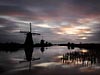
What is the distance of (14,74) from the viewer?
21.9 m

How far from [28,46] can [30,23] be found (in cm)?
1376

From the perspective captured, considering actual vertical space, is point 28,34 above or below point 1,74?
above

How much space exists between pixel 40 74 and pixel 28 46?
225 ft

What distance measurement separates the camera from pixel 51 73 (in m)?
22.7

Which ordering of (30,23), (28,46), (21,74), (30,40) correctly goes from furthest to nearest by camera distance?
(30,23)
(28,46)
(30,40)
(21,74)

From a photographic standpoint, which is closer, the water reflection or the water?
the water

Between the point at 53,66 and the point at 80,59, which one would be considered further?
the point at 80,59

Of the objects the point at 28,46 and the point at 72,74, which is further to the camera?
the point at 28,46

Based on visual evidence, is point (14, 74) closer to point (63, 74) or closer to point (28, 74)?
point (28, 74)

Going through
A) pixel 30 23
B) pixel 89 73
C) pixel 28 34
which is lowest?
pixel 89 73

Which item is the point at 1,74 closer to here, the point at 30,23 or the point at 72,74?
the point at 72,74

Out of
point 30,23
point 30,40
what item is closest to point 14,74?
A: point 30,40

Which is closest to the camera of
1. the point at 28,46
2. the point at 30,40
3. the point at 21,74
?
the point at 21,74

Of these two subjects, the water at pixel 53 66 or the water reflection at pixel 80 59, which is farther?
the water reflection at pixel 80 59
